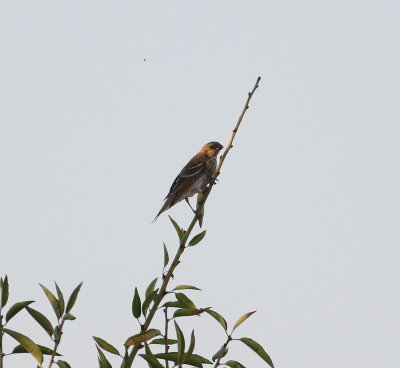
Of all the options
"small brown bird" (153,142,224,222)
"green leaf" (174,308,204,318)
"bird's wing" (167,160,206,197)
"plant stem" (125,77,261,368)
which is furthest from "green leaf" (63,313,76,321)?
"bird's wing" (167,160,206,197)

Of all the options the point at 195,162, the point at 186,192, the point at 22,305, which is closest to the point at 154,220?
the point at 186,192

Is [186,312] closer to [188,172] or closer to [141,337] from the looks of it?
[141,337]

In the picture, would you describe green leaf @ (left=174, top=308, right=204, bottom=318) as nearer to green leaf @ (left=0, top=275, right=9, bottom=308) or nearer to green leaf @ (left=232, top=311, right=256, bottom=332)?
green leaf @ (left=232, top=311, right=256, bottom=332)

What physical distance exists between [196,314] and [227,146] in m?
1.09

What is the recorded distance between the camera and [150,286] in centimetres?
475

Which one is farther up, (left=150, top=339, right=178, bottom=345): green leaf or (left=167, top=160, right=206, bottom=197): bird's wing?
(left=167, top=160, right=206, bottom=197): bird's wing

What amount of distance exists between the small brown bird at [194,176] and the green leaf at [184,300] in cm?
757

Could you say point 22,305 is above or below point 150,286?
below

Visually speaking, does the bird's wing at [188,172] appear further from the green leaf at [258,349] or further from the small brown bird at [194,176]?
the green leaf at [258,349]

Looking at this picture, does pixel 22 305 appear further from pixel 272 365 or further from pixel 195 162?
pixel 195 162

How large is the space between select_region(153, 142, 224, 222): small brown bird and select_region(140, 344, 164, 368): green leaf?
25.9ft

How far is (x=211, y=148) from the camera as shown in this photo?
572 inches

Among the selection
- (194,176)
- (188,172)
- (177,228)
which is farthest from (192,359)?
(188,172)

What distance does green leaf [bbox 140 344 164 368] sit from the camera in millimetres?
4168
